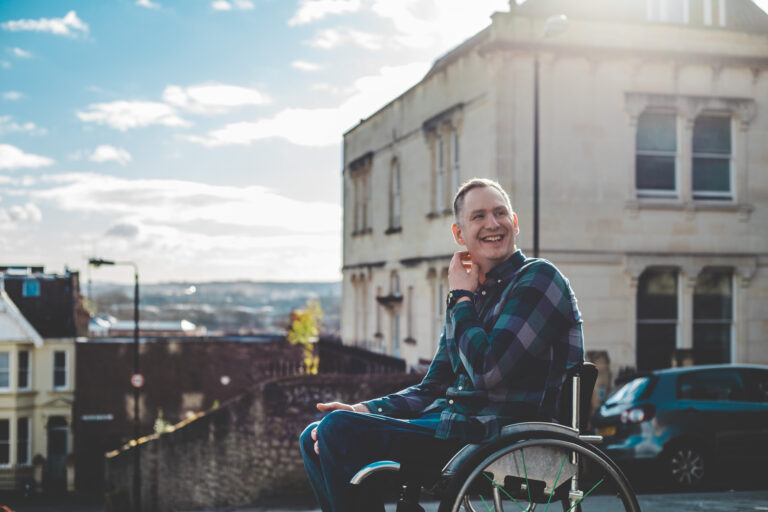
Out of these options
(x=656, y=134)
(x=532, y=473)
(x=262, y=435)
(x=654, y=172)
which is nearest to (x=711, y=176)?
(x=654, y=172)

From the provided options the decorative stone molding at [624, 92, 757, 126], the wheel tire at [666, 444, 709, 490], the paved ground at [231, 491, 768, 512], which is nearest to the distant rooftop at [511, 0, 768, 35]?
the decorative stone molding at [624, 92, 757, 126]

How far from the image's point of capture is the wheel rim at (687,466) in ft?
36.8

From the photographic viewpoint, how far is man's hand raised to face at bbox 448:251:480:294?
376 centimetres

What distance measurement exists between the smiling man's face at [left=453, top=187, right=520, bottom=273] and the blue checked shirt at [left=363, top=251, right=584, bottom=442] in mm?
145

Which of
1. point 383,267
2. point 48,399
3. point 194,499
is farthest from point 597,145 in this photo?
point 48,399

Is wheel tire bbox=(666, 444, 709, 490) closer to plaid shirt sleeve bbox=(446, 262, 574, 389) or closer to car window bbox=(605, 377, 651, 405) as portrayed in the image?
car window bbox=(605, 377, 651, 405)

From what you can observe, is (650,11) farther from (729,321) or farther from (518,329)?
(518,329)

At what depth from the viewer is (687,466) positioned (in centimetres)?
1127

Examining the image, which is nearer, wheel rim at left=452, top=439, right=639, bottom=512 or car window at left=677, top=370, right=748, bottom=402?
wheel rim at left=452, top=439, right=639, bottom=512

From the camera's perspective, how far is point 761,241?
2111 cm

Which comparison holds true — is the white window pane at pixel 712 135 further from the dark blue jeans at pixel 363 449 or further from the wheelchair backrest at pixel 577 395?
the dark blue jeans at pixel 363 449

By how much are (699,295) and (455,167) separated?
22.7 ft

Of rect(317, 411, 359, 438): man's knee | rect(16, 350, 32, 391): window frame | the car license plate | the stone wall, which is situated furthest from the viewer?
rect(16, 350, 32, 391): window frame

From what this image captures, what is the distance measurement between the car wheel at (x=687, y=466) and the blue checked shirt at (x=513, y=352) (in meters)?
8.37
